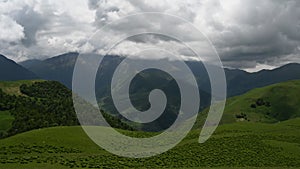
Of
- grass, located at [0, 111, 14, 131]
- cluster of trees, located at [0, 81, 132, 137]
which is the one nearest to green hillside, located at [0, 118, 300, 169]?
cluster of trees, located at [0, 81, 132, 137]

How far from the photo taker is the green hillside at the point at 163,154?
65.9 m

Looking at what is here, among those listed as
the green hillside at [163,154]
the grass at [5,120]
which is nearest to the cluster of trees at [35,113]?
the grass at [5,120]

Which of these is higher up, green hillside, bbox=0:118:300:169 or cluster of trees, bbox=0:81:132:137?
cluster of trees, bbox=0:81:132:137

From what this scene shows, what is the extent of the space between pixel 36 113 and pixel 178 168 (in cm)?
10910

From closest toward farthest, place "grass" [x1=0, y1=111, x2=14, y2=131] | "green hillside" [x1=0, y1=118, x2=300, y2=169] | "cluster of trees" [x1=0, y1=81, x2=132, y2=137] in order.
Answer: "green hillside" [x1=0, y1=118, x2=300, y2=169] → "cluster of trees" [x1=0, y1=81, x2=132, y2=137] → "grass" [x1=0, y1=111, x2=14, y2=131]

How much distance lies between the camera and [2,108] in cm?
17488

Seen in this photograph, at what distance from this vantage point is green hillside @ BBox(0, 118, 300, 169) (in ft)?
216

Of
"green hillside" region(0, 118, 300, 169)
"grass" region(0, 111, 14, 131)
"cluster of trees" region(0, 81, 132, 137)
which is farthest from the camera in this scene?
"grass" region(0, 111, 14, 131)

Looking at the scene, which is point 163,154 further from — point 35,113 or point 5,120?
point 5,120

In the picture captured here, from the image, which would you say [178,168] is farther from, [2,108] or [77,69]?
[2,108]

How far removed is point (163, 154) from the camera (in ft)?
262

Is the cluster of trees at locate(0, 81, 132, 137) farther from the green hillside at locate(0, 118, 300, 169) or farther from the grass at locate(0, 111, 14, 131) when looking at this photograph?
the green hillside at locate(0, 118, 300, 169)

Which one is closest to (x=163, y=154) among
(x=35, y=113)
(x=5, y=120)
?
(x=35, y=113)

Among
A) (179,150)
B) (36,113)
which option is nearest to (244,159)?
(179,150)
